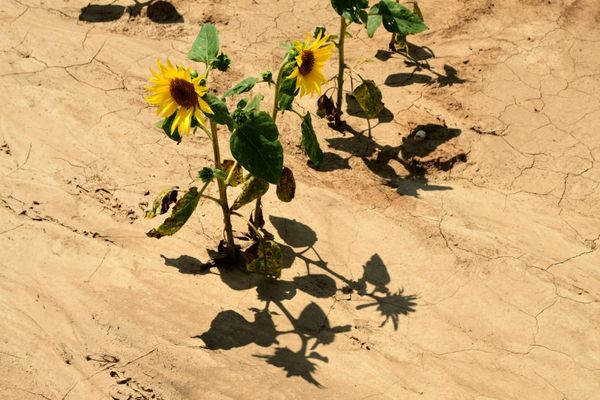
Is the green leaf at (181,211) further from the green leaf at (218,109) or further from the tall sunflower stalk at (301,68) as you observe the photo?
the tall sunflower stalk at (301,68)

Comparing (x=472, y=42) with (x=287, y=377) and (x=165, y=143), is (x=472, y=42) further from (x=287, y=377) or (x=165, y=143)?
(x=287, y=377)

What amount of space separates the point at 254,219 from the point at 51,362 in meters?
1.33

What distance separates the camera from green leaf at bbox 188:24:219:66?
3.33 meters

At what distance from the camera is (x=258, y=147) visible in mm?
3156

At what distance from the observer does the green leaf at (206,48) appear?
10.9 feet

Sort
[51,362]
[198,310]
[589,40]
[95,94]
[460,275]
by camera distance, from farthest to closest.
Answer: [589,40]
[95,94]
[460,275]
[198,310]
[51,362]

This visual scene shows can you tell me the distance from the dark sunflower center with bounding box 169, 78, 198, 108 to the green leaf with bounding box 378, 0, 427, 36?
1912 mm

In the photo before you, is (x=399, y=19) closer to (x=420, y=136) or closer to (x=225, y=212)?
(x=420, y=136)

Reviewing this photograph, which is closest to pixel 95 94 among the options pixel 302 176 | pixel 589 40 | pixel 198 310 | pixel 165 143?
Result: pixel 165 143

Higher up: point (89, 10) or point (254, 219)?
point (89, 10)

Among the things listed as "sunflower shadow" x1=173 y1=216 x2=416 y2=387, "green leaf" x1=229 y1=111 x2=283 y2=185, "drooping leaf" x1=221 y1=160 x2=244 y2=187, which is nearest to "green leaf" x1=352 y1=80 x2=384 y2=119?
"sunflower shadow" x1=173 y1=216 x2=416 y2=387

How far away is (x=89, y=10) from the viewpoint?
583 cm

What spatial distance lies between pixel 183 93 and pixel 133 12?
10.1 feet

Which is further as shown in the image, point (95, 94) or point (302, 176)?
point (95, 94)
